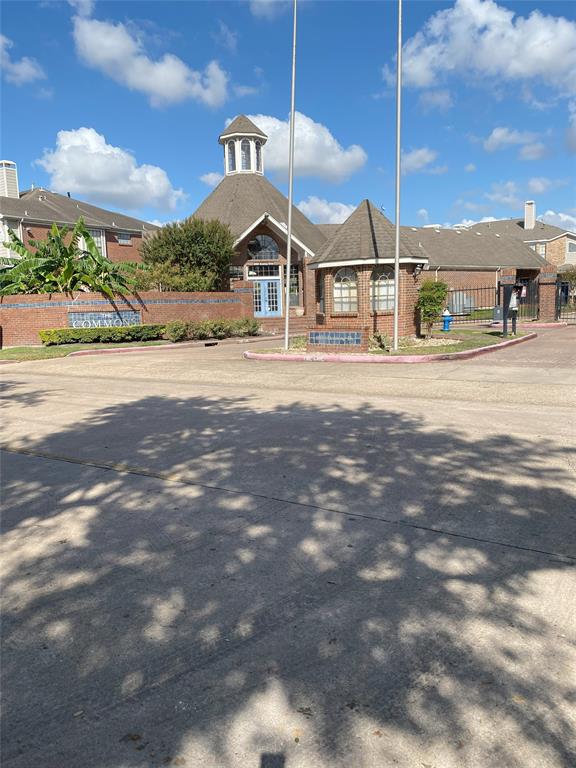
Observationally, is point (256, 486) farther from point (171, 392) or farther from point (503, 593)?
point (171, 392)

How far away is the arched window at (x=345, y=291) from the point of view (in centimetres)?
2070

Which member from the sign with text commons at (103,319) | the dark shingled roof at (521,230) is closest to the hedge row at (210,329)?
the sign with text commons at (103,319)

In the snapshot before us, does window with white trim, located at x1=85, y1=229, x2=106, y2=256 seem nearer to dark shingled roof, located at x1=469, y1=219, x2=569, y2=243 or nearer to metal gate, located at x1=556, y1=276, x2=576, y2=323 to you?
metal gate, located at x1=556, y1=276, x2=576, y2=323

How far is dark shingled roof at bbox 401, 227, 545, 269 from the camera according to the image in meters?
46.0

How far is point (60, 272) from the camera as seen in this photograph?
27000 mm

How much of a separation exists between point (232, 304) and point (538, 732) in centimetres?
2970

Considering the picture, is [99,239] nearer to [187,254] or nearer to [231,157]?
[231,157]

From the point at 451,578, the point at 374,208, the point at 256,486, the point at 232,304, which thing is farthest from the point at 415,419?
the point at 232,304

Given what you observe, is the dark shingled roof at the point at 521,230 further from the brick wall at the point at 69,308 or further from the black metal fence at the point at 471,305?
the brick wall at the point at 69,308

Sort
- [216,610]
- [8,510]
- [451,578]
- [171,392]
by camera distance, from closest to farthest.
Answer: [216,610] < [451,578] < [8,510] < [171,392]

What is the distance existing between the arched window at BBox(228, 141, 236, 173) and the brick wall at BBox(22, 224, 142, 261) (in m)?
9.01

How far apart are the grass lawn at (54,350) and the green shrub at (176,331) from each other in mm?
440

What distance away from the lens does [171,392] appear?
1154cm

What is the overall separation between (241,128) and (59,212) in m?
14.9
